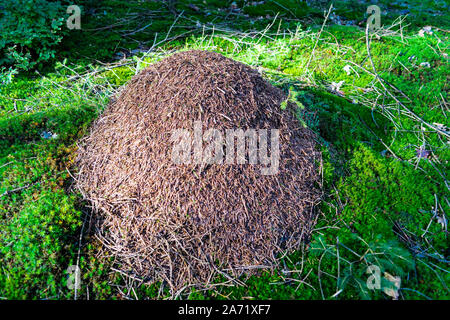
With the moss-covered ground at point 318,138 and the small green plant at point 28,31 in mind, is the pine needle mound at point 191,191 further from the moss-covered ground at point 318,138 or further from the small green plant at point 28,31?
the small green plant at point 28,31

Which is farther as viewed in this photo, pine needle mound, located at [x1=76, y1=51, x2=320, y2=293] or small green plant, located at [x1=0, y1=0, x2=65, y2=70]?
small green plant, located at [x1=0, y1=0, x2=65, y2=70]

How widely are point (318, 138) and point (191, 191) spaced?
1.71m

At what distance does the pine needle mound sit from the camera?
2.54 m

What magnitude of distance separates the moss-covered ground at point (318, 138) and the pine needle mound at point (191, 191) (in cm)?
16

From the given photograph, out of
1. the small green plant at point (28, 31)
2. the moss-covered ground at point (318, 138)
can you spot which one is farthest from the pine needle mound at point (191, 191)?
the small green plant at point (28, 31)

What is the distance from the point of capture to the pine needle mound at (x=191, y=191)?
2.54 meters

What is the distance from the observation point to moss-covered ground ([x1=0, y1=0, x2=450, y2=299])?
244 cm

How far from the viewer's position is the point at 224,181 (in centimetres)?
262

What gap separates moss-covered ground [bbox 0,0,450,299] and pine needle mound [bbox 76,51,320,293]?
0.53 feet

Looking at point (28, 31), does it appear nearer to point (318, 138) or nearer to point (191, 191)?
point (191, 191)

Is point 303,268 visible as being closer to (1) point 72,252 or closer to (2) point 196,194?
(2) point 196,194

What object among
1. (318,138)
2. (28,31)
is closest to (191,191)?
(318,138)

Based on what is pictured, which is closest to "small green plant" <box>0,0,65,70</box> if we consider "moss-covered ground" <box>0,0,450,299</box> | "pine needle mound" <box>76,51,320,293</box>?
"moss-covered ground" <box>0,0,450,299</box>

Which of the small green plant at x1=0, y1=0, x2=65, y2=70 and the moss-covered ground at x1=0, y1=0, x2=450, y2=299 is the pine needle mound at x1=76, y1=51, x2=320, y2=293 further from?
the small green plant at x1=0, y1=0, x2=65, y2=70
